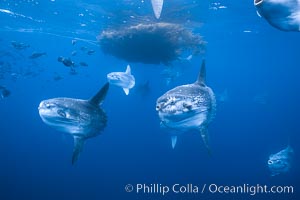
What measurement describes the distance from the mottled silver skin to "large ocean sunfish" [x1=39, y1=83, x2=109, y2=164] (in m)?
2.51

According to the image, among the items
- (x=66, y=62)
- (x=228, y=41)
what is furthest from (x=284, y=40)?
(x=66, y=62)

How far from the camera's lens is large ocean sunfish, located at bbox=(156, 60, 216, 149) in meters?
3.59

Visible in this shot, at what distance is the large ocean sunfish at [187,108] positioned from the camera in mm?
3590

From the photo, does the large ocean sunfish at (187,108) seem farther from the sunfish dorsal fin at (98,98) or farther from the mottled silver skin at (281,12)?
the mottled silver skin at (281,12)

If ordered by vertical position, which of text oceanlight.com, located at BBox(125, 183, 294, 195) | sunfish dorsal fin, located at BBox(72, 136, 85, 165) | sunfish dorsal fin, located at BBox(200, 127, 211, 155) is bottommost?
text oceanlight.com, located at BBox(125, 183, 294, 195)

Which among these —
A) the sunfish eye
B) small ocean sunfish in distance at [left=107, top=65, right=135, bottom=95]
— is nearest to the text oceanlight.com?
small ocean sunfish in distance at [left=107, top=65, right=135, bottom=95]

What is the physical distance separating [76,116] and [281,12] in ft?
9.91

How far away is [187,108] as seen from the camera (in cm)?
359

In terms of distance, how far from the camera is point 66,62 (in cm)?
1041

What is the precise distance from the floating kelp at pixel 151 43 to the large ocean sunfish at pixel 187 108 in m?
12.1

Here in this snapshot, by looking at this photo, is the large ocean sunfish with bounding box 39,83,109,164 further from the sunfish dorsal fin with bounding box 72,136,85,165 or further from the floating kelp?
the floating kelp

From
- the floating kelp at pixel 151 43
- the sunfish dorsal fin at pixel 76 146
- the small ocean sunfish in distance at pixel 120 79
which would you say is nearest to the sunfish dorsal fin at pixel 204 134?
the sunfish dorsal fin at pixel 76 146

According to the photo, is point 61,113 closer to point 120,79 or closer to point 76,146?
point 76,146

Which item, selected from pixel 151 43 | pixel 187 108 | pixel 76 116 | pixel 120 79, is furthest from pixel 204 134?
pixel 151 43
